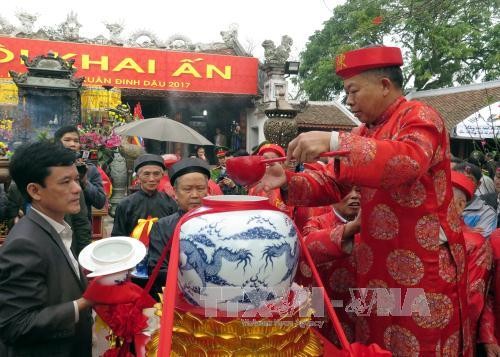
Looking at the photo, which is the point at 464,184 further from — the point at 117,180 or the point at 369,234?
the point at 117,180

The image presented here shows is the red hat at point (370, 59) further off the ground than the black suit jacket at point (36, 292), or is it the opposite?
the red hat at point (370, 59)

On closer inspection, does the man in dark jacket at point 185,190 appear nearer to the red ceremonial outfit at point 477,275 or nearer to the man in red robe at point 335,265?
the man in red robe at point 335,265

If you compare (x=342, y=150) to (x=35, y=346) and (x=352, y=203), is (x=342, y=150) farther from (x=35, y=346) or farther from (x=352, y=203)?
(x=35, y=346)

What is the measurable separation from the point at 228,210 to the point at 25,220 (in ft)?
2.88

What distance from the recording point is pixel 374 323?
181 cm

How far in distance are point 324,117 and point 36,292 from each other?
56.5ft

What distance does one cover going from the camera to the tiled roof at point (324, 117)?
17.4m

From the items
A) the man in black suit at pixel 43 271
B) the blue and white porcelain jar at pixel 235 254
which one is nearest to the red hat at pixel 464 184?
the blue and white porcelain jar at pixel 235 254

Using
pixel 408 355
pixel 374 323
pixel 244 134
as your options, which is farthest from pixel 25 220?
pixel 244 134

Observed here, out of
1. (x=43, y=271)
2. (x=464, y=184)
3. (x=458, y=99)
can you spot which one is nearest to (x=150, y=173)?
(x=43, y=271)

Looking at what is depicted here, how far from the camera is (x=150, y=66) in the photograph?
16.8m

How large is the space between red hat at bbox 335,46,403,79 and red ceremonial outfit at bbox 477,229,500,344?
1.12 meters

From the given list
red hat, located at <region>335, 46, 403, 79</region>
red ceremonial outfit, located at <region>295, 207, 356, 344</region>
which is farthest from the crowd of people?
red ceremonial outfit, located at <region>295, 207, 356, 344</region>

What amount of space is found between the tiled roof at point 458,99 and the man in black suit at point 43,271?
14213mm
